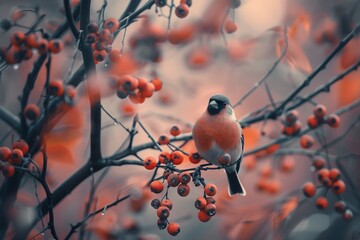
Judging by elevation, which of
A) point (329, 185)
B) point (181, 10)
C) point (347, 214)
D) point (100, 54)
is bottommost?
point (347, 214)

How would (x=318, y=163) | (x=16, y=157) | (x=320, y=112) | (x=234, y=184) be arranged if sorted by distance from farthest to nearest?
(x=234, y=184), (x=318, y=163), (x=320, y=112), (x=16, y=157)

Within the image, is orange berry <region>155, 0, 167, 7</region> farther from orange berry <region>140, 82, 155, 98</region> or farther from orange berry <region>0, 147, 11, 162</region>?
orange berry <region>0, 147, 11, 162</region>

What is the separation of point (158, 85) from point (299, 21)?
78 cm

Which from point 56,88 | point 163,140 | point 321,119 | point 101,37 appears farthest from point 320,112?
point 56,88

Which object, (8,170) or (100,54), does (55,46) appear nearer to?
(100,54)

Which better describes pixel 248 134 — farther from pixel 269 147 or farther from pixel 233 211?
pixel 233 211

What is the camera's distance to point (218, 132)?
2117 millimetres

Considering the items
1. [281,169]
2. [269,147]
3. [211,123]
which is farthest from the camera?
[281,169]

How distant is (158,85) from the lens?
1860mm

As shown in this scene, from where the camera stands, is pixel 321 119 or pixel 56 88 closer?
pixel 56 88

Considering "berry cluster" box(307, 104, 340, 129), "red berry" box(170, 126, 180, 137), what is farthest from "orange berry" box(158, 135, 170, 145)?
"berry cluster" box(307, 104, 340, 129)

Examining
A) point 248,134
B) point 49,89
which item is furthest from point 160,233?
point 49,89

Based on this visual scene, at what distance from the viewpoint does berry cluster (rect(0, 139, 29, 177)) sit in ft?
5.41

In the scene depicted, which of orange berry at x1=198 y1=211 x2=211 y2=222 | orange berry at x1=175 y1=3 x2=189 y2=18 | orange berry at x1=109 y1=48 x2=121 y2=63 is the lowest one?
orange berry at x1=198 y1=211 x2=211 y2=222
